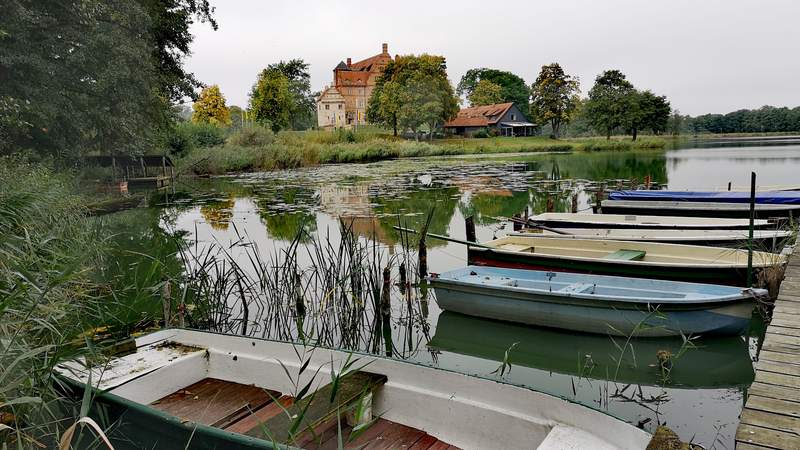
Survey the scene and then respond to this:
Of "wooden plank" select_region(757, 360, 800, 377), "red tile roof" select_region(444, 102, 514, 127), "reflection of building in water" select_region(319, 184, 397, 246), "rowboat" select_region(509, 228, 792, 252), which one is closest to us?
"wooden plank" select_region(757, 360, 800, 377)

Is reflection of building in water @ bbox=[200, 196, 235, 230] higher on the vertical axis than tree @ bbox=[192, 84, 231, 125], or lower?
lower

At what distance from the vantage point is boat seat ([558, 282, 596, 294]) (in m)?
6.35

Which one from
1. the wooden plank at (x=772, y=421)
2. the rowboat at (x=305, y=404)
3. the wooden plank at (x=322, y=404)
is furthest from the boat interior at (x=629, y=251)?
the wooden plank at (x=322, y=404)

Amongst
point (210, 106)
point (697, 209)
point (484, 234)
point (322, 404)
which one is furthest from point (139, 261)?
point (210, 106)

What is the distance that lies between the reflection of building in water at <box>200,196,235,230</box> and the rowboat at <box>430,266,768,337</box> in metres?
8.61

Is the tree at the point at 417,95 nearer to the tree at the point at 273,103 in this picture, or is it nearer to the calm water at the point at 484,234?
the tree at the point at 273,103

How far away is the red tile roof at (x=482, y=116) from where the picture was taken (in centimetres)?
5959

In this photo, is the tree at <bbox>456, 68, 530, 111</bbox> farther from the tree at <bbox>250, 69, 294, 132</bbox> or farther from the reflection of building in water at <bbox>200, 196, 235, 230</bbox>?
the reflection of building in water at <bbox>200, 196, 235, 230</bbox>

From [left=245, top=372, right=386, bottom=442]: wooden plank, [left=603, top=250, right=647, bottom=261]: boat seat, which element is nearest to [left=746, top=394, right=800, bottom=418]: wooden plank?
[left=245, top=372, right=386, bottom=442]: wooden plank

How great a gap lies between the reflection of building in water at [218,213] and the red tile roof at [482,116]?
1708 inches

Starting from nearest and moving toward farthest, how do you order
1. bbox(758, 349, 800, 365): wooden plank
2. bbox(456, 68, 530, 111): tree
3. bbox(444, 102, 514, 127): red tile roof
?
bbox(758, 349, 800, 365): wooden plank < bbox(444, 102, 514, 127): red tile roof < bbox(456, 68, 530, 111): tree

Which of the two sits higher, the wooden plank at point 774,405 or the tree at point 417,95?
the tree at point 417,95

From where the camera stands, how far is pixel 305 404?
11.5 feet

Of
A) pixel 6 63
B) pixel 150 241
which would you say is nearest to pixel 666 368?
pixel 150 241
